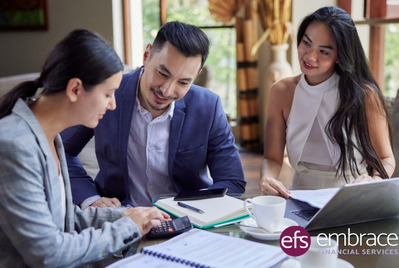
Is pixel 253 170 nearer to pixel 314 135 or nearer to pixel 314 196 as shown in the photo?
Answer: pixel 314 135

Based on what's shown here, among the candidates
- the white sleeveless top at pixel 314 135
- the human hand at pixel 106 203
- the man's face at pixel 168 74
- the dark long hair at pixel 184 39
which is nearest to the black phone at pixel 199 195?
the human hand at pixel 106 203

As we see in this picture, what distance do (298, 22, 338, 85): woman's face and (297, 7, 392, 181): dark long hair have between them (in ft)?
0.08

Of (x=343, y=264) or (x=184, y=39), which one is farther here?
(x=184, y=39)

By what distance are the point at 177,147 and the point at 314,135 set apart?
548mm

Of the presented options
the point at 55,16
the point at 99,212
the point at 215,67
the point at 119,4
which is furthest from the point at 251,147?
the point at 99,212

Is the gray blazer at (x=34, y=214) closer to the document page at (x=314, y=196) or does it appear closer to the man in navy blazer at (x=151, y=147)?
the document page at (x=314, y=196)

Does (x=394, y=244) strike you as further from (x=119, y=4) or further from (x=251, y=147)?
(x=119, y=4)

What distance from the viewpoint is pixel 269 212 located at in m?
1.19

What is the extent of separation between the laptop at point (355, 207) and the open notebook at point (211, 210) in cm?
14

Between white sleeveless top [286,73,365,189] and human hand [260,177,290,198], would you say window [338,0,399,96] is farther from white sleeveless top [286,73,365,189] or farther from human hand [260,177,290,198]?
human hand [260,177,290,198]

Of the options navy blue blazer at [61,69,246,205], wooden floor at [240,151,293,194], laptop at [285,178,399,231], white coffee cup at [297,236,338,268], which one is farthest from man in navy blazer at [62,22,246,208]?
wooden floor at [240,151,293,194]

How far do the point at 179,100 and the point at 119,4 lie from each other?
11.3 ft

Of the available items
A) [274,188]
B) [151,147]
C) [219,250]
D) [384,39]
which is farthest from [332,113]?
[384,39]

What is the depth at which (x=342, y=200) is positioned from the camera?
1175 mm
